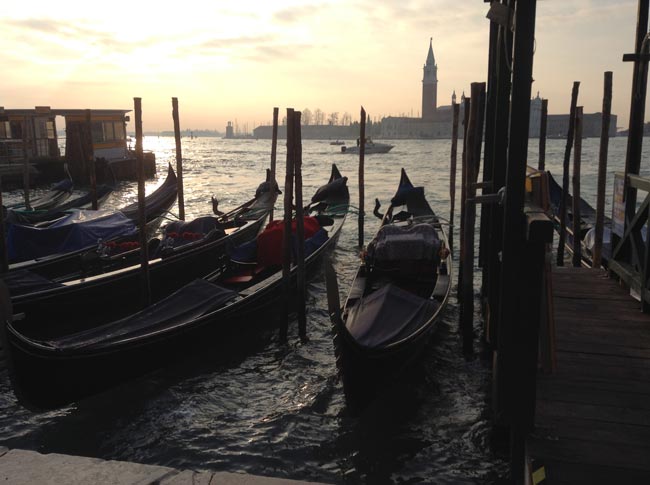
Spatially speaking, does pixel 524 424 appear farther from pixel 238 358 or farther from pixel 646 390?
pixel 238 358

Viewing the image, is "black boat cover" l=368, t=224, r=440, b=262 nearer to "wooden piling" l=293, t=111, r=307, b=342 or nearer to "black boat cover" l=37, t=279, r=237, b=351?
"wooden piling" l=293, t=111, r=307, b=342

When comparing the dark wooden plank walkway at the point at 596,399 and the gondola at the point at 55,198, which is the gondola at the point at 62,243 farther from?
the dark wooden plank walkway at the point at 596,399

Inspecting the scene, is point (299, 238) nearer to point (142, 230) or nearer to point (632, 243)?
point (142, 230)

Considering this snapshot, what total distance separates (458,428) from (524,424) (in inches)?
86.2

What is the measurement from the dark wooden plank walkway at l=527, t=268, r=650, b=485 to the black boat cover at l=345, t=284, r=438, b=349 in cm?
136

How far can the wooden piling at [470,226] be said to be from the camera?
6188 millimetres

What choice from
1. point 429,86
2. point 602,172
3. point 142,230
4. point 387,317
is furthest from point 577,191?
point 429,86

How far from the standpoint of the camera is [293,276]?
823cm

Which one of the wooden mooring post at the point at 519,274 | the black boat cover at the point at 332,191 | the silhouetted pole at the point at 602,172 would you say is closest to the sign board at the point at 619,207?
the silhouetted pole at the point at 602,172

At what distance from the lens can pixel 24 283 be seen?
684 centimetres

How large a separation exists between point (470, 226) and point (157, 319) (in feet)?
11.4

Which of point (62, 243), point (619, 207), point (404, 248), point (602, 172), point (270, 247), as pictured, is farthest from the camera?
point (62, 243)

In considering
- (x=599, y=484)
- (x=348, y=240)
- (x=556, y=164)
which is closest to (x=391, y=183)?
(x=348, y=240)

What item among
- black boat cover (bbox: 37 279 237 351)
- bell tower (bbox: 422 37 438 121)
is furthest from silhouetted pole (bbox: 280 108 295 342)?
bell tower (bbox: 422 37 438 121)
